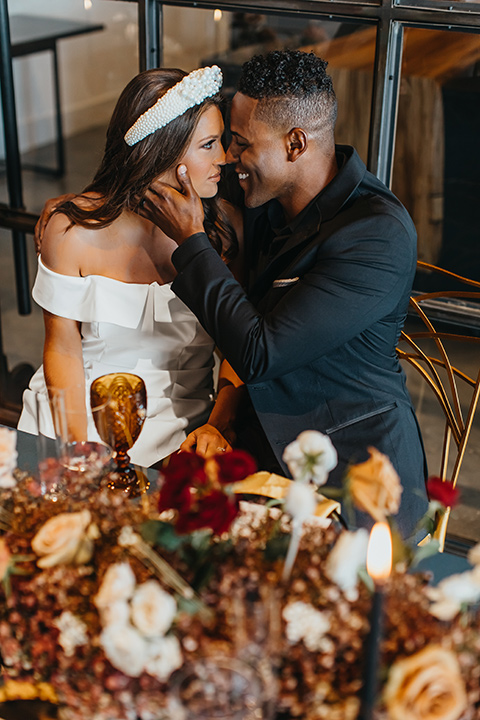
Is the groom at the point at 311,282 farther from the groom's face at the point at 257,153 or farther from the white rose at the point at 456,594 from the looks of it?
the white rose at the point at 456,594

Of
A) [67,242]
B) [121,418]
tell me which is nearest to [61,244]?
[67,242]

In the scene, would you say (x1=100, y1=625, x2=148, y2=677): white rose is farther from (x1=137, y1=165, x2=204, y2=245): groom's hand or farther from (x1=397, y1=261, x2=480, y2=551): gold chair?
(x1=137, y1=165, x2=204, y2=245): groom's hand

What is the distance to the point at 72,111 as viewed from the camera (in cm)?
552

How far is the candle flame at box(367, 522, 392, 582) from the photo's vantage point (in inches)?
32.0

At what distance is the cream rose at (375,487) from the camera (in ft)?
3.16

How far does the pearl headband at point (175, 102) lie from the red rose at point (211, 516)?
3.80ft

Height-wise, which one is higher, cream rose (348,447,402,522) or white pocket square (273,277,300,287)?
cream rose (348,447,402,522)

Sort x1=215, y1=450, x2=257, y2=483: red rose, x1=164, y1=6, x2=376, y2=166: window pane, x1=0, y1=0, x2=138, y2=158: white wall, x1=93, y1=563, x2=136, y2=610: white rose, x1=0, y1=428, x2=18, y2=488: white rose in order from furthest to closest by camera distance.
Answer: x1=0, y1=0, x2=138, y2=158: white wall → x1=164, y1=6, x2=376, y2=166: window pane → x1=0, y1=428, x2=18, y2=488: white rose → x1=215, y1=450, x2=257, y2=483: red rose → x1=93, y1=563, x2=136, y2=610: white rose

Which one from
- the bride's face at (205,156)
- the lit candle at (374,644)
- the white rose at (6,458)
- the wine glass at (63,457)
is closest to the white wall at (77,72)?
the bride's face at (205,156)

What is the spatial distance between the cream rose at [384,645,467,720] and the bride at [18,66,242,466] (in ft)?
3.46

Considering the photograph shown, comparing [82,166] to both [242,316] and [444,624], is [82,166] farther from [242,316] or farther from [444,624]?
[444,624]

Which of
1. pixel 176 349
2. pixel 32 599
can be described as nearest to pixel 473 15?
pixel 176 349

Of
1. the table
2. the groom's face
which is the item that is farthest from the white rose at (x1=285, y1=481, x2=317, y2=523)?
the table

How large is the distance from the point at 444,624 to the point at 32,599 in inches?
20.1
